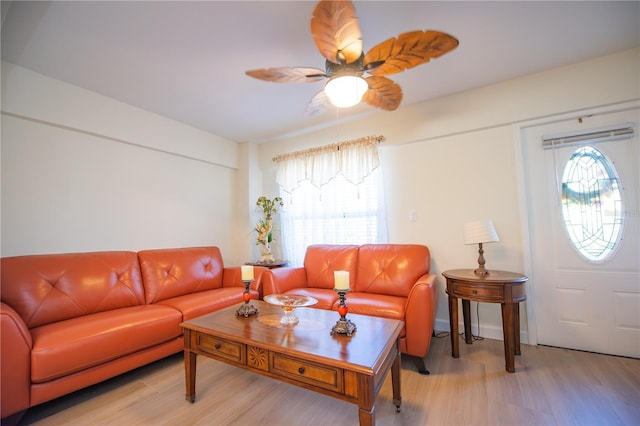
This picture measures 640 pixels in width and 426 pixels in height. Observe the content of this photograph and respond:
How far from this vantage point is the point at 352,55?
1537 millimetres

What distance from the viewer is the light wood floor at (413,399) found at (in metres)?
1.49

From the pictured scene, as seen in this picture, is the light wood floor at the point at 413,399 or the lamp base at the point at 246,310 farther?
the lamp base at the point at 246,310

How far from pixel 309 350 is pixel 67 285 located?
6.75 ft

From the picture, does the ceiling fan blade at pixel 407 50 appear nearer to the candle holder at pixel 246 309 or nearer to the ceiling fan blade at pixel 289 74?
the ceiling fan blade at pixel 289 74

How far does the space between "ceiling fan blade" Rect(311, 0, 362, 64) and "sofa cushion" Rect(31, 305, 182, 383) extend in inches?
87.2

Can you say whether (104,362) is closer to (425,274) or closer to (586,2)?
(425,274)

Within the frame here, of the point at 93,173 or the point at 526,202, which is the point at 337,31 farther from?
the point at 93,173

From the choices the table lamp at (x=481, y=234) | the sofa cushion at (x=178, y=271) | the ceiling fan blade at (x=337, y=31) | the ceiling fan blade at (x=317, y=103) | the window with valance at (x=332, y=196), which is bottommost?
the sofa cushion at (x=178, y=271)

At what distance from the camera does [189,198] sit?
11.3 ft

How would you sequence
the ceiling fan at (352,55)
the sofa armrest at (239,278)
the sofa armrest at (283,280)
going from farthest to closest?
the sofa armrest at (239,278), the sofa armrest at (283,280), the ceiling fan at (352,55)

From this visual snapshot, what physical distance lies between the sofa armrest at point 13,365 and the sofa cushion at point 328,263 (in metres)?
2.20

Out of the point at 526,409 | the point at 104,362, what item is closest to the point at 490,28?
the point at 526,409

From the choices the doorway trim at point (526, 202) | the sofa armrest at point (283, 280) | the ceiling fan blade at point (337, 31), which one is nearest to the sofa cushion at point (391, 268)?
the sofa armrest at point (283, 280)

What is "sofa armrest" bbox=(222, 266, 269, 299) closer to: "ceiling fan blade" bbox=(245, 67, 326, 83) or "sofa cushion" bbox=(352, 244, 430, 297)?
"sofa cushion" bbox=(352, 244, 430, 297)
